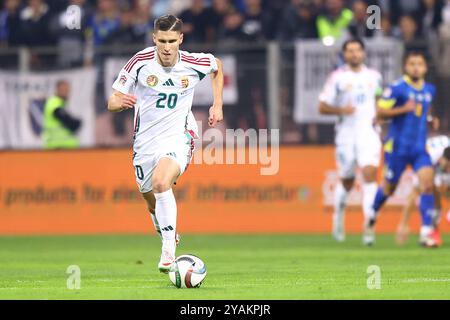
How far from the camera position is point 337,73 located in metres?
18.5

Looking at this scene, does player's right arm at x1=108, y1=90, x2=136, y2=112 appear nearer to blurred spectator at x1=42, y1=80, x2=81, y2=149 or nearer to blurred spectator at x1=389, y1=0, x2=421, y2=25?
blurred spectator at x1=42, y1=80, x2=81, y2=149

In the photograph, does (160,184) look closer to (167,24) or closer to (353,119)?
(167,24)

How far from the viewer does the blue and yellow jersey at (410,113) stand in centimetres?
1702

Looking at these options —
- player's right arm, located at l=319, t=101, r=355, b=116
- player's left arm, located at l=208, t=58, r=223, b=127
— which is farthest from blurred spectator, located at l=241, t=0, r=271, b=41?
player's left arm, located at l=208, t=58, r=223, b=127

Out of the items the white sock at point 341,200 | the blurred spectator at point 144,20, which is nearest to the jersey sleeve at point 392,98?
the white sock at point 341,200

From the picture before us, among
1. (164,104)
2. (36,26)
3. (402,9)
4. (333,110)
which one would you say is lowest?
(333,110)

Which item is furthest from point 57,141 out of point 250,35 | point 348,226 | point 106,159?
point 348,226

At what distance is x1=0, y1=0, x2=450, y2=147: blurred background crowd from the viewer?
20672 mm

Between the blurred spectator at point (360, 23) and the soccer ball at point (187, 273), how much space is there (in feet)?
35.6

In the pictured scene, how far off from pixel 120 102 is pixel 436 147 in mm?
7964

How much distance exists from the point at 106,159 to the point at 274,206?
2950 mm

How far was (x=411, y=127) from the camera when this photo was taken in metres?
17.1

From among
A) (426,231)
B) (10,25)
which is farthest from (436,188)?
(10,25)

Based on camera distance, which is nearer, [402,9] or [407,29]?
[407,29]
